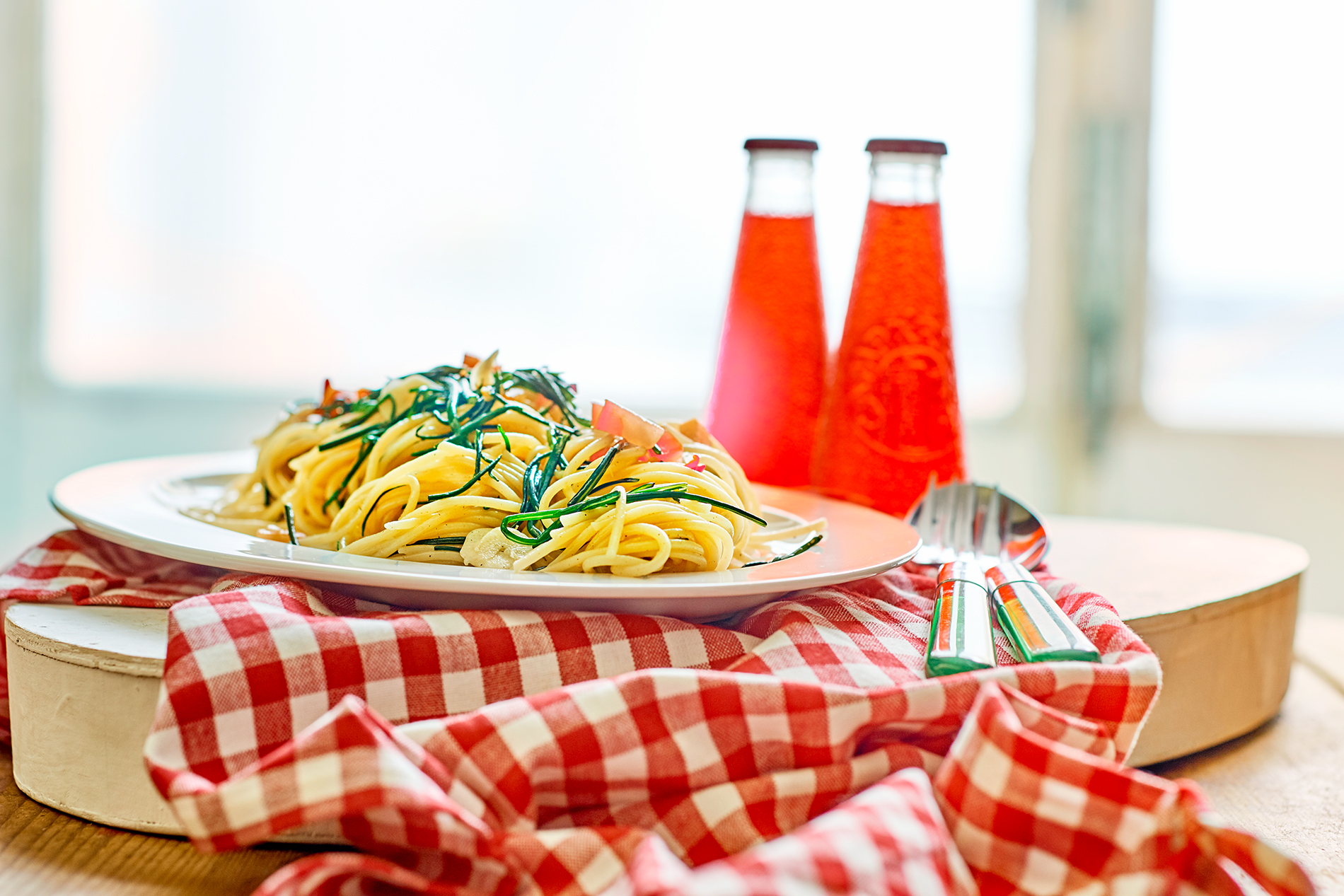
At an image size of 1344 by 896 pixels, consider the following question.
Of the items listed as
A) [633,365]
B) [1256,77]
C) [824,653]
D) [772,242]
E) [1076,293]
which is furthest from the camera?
[633,365]

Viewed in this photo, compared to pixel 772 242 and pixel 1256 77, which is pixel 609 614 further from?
pixel 1256 77

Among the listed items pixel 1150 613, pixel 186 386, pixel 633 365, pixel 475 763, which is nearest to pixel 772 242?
pixel 1150 613

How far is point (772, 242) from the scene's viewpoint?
1.22 m

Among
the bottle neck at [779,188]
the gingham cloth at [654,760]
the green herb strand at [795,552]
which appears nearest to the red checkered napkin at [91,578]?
the gingham cloth at [654,760]

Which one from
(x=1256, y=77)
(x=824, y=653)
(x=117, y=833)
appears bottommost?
(x=117, y=833)

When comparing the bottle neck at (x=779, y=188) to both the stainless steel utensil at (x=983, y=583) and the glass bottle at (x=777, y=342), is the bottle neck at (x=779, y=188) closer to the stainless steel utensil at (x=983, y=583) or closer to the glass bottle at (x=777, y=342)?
the glass bottle at (x=777, y=342)

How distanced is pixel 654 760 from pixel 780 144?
754 millimetres

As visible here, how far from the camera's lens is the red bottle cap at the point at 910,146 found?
1.10 meters

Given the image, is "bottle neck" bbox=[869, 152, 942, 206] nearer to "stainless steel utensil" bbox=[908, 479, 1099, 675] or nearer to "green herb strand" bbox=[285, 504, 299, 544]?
"stainless steel utensil" bbox=[908, 479, 1099, 675]

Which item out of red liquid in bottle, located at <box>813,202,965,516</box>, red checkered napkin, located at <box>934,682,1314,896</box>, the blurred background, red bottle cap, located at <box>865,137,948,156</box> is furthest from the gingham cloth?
the blurred background

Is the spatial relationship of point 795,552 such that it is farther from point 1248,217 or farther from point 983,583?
point 1248,217

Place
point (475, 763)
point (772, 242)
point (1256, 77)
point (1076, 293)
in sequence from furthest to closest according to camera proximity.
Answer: point (1076, 293), point (1256, 77), point (772, 242), point (475, 763)

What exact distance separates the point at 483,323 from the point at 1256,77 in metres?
2.01

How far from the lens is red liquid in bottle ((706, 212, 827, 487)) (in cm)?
121
